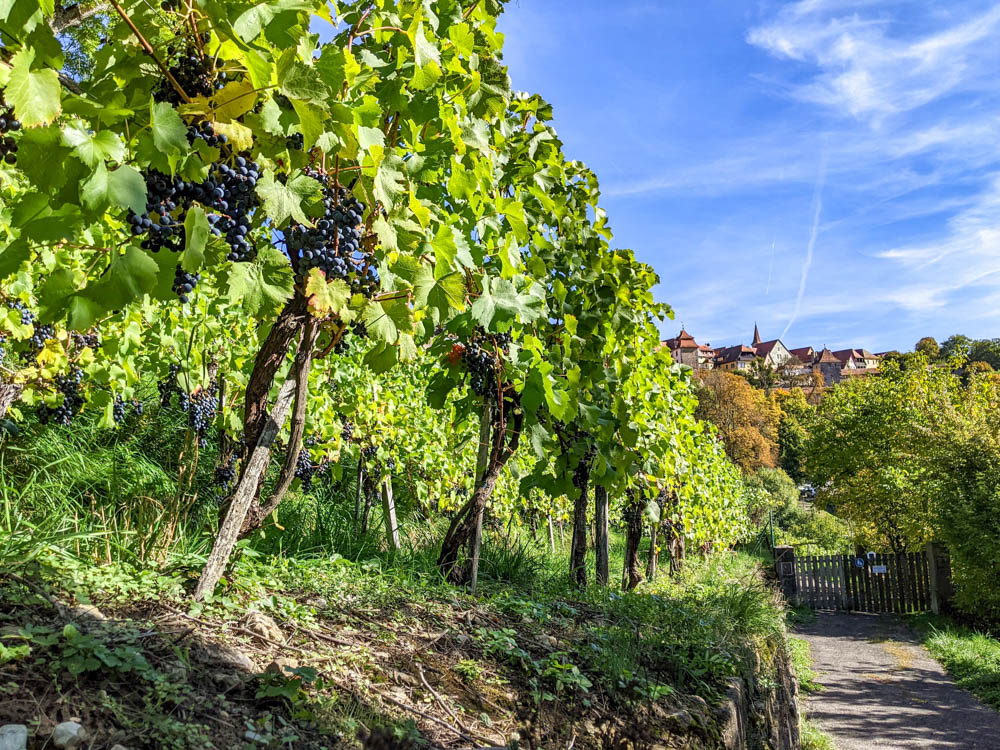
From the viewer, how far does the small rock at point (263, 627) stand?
7.84ft

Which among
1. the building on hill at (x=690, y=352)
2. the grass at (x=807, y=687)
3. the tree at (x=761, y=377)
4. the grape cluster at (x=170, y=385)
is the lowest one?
the grass at (x=807, y=687)

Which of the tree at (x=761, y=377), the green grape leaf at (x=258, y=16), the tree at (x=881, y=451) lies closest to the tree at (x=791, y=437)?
the tree at (x=761, y=377)

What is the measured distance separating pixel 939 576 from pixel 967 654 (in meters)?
5.76

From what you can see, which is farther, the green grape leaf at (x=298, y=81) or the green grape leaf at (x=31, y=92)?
the green grape leaf at (x=298, y=81)

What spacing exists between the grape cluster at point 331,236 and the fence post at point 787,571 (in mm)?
18037

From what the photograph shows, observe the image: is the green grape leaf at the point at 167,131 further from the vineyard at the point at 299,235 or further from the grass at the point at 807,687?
the grass at the point at 807,687

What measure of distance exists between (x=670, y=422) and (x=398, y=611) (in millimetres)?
4627

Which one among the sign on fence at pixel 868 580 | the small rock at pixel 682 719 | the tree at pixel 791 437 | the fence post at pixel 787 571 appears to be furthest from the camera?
the tree at pixel 791 437

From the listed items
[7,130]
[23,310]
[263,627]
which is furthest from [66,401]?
[7,130]

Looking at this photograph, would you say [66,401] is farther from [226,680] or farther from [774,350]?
[774,350]

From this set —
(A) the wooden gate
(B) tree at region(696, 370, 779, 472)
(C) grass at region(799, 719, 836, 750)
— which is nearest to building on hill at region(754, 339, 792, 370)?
(B) tree at region(696, 370, 779, 472)

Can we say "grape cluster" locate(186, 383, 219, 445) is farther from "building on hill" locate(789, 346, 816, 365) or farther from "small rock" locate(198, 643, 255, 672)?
"building on hill" locate(789, 346, 816, 365)

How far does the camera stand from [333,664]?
2359 millimetres

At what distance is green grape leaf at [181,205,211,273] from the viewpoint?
1636 millimetres
